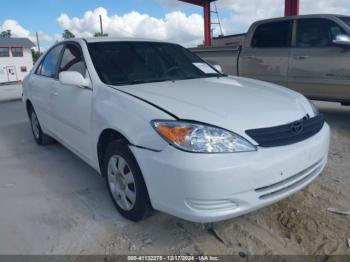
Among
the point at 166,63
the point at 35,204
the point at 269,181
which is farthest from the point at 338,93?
the point at 35,204

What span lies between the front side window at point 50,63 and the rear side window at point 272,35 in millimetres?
3829

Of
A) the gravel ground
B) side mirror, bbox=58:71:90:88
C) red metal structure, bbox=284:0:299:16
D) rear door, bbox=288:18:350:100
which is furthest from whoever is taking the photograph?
red metal structure, bbox=284:0:299:16

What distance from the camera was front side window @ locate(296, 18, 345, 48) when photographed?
5.27 meters

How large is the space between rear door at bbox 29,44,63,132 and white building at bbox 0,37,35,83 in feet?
122

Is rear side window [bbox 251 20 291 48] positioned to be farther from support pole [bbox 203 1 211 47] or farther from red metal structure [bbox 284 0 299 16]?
support pole [bbox 203 1 211 47]

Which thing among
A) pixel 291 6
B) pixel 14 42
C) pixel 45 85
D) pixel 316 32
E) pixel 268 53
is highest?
pixel 14 42

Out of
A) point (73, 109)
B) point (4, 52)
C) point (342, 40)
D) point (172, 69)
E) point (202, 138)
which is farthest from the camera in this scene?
point (4, 52)

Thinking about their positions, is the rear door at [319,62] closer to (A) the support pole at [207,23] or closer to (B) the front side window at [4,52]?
(A) the support pole at [207,23]

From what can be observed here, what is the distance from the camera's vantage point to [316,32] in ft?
18.0

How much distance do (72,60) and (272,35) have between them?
13.2 ft

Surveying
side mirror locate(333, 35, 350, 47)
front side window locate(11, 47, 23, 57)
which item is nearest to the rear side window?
side mirror locate(333, 35, 350, 47)

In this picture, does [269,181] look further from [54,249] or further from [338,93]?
[338,93]

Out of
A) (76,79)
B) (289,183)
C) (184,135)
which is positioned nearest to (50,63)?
(76,79)

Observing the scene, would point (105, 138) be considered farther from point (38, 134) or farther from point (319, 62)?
point (319, 62)
